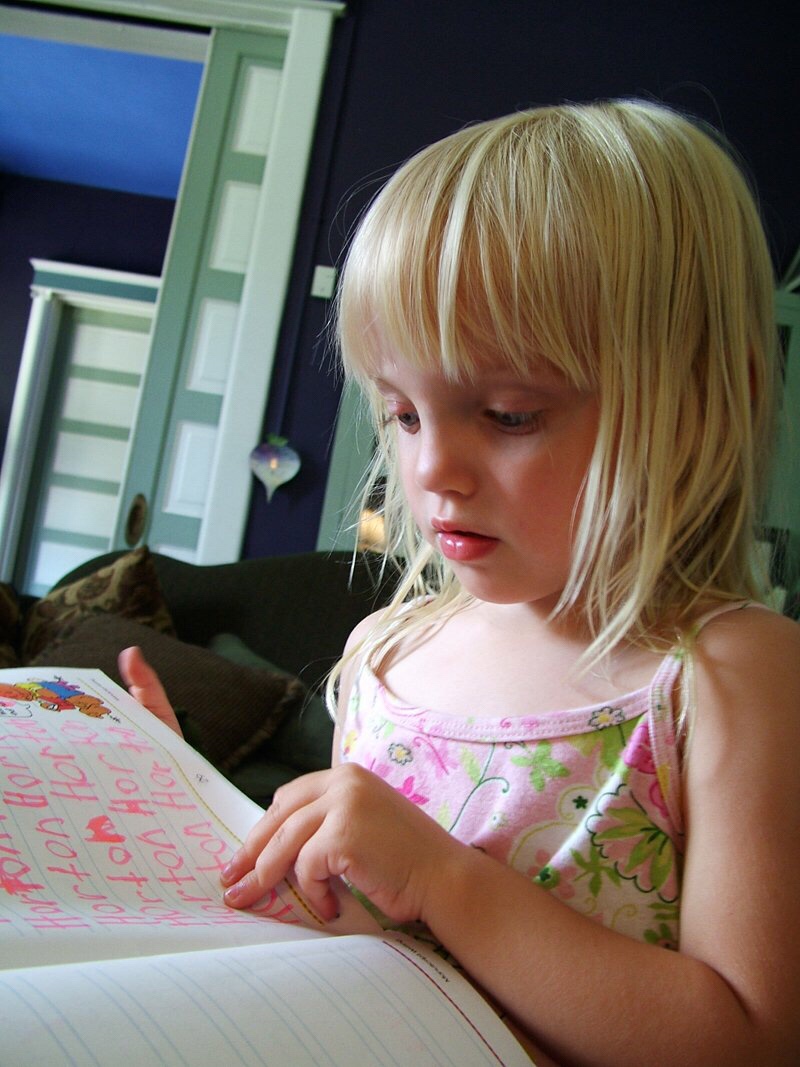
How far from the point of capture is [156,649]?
1.68m

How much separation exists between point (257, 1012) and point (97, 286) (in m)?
5.83

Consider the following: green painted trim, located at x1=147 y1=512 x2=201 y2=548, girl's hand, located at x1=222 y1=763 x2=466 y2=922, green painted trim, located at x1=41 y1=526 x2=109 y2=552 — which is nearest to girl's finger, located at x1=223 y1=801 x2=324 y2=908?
girl's hand, located at x1=222 y1=763 x2=466 y2=922

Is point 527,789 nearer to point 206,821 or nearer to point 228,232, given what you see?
point 206,821

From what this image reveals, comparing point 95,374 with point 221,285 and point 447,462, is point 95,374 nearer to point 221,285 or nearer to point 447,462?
point 221,285

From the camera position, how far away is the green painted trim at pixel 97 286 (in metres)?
5.59

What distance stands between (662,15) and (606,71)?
0.76ft

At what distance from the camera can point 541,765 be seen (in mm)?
537

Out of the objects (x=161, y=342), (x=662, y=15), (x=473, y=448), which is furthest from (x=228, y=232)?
(x=473, y=448)

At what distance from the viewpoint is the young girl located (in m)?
0.42

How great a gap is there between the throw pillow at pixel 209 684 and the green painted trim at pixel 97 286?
4279 mm

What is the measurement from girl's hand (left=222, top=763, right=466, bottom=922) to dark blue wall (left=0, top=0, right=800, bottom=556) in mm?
2328

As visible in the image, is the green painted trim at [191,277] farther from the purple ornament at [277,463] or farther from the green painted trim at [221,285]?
the purple ornament at [277,463]

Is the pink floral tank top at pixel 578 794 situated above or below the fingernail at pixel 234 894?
above

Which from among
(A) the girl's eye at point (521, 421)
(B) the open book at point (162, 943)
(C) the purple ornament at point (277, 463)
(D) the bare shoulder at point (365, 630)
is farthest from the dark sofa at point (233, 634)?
(A) the girl's eye at point (521, 421)
